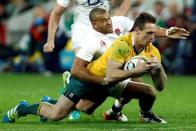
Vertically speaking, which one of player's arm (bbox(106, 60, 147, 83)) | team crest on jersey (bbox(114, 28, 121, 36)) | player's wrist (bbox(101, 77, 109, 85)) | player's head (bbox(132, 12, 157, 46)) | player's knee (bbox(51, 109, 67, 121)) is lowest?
player's knee (bbox(51, 109, 67, 121))

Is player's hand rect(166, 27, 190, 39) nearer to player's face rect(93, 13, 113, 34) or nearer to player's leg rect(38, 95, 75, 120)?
player's face rect(93, 13, 113, 34)

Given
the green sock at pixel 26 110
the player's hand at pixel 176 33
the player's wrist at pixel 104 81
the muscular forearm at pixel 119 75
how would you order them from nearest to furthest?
1. the muscular forearm at pixel 119 75
2. the player's wrist at pixel 104 81
3. the player's hand at pixel 176 33
4. the green sock at pixel 26 110

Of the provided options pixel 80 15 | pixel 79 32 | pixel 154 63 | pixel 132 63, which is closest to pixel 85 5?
pixel 80 15

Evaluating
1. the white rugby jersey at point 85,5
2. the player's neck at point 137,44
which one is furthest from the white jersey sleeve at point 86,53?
the white rugby jersey at point 85,5

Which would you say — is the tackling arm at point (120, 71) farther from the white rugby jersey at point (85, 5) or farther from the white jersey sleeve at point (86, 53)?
the white rugby jersey at point (85, 5)

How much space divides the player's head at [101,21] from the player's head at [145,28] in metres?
0.61

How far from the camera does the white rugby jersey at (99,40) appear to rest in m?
11.2

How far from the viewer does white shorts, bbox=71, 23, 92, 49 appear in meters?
12.6

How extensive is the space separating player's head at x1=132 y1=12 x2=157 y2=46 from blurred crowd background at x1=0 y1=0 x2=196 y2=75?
12607 mm

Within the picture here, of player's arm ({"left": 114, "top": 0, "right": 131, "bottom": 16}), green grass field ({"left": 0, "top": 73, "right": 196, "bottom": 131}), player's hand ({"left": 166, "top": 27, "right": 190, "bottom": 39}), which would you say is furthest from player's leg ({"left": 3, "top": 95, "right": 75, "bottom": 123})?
player's arm ({"left": 114, "top": 0, "right": 131, "bottom": 16})

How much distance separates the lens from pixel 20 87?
754 inches

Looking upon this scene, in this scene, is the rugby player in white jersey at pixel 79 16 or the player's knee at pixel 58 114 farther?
the rugby player in white jersey at pixel 79 16

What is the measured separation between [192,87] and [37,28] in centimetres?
687

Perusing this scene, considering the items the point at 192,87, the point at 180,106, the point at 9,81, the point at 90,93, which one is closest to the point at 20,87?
the point at 9,81
